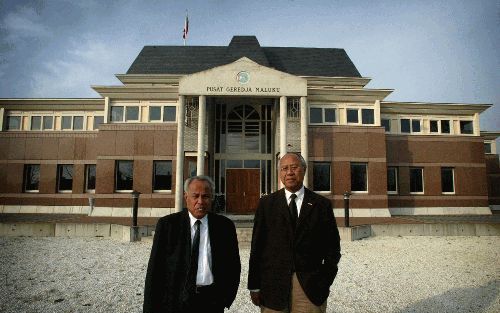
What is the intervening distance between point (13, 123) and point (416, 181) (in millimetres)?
28188

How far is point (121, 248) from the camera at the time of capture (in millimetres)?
10453

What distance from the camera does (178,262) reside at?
2.85m

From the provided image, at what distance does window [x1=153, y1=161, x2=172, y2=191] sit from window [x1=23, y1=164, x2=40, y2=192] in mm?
8766

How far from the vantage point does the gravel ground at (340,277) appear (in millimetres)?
5555

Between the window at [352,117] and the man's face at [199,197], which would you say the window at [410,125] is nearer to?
the window at [352,117]

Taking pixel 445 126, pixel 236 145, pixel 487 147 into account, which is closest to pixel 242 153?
pixel 236 145

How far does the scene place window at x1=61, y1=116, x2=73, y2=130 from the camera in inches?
858

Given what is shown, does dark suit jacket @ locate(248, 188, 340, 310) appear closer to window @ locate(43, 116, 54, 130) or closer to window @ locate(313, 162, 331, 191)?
window @ locate(313, 162, 331, 191)

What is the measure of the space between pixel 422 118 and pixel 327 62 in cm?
897

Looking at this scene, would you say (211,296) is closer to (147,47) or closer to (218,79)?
(218,79)

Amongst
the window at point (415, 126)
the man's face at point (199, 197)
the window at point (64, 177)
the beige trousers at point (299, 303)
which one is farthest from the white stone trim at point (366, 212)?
the window at point (64, 177)

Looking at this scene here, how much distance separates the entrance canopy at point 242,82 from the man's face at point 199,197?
588 inches

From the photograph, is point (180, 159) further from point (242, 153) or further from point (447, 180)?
point (447, 180)

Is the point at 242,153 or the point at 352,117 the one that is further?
the point at 242,153
